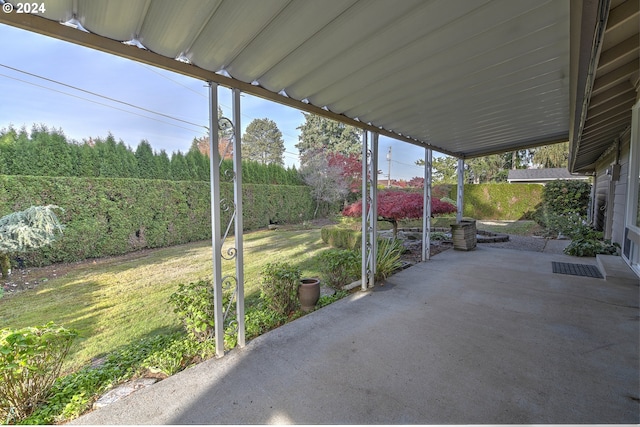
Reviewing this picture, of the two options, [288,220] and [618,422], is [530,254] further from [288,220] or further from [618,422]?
[288,220]

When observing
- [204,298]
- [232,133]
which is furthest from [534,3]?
[204,298]

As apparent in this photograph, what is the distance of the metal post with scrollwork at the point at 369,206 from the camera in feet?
13.3

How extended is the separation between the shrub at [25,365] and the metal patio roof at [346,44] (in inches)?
71.1

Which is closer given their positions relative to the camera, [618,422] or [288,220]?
[618,422]

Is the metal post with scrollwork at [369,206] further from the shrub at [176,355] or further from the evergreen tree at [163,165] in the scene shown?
the evergreen tree at [163,165]

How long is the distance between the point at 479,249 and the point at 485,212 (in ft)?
31.7

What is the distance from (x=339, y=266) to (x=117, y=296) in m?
3.41

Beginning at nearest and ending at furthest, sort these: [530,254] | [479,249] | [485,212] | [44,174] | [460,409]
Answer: [460,409] → [44,174] → [530,254] → [479,249] → [485,212]

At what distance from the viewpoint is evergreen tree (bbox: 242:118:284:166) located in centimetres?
2836

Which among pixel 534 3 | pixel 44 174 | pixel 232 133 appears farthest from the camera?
pixel 44 174

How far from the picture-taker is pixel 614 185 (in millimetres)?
6621

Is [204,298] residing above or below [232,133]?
below

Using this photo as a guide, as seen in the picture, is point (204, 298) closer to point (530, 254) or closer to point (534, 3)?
A: point (534, 3)

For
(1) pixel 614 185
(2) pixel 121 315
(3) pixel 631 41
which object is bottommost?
(2) pixel 121 315
